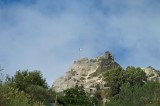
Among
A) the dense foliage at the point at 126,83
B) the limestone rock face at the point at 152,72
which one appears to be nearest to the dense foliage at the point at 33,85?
the dense foliage at the point at 126,83

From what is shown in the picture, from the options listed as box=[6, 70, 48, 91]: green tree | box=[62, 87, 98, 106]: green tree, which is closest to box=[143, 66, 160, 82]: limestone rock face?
box=[62, 87, 98, 106]: green tree

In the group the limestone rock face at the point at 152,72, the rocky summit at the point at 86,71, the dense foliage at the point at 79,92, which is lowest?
the dense foliage at the point at 79,92

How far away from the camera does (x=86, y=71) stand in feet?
365

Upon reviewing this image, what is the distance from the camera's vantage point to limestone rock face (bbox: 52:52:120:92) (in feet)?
349

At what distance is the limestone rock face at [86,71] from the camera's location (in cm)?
10650

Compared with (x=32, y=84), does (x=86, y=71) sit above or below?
above

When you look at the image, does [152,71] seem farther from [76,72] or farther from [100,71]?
[76,72]

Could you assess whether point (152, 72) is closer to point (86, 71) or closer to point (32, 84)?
point (86, 71)

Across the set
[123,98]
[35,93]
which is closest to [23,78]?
[35,93]

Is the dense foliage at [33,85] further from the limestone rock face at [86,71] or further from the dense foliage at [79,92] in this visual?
the limestone rock face at [86,71]

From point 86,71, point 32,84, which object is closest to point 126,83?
point 32,84

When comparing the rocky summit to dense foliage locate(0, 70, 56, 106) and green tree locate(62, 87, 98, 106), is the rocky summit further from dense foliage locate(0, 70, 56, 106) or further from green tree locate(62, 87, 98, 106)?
dense foliage locate(0, 70, 56, 106)

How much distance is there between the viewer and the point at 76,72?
11238 centimetres

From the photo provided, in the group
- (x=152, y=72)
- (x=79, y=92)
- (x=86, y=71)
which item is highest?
(x=86, y=71)
